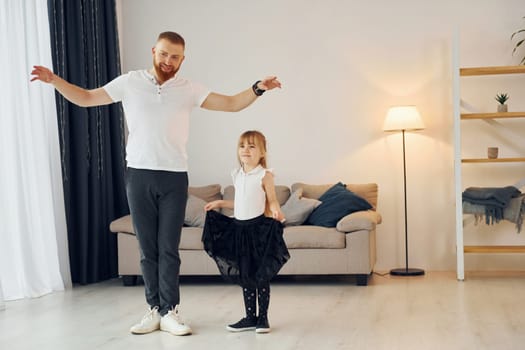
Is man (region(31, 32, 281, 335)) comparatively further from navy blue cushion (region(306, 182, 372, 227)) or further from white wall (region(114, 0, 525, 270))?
white wall (region(114, 0, 525, 270))

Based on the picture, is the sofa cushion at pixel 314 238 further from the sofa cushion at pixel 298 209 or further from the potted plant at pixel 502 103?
the potted plant at pixel 502 103

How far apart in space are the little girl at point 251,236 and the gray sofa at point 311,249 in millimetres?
1527

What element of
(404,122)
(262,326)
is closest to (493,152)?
(404,122)

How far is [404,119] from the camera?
5887 millimetres

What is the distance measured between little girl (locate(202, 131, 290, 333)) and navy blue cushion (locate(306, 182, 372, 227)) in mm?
1645

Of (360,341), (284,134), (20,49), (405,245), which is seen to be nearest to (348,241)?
(405,245)

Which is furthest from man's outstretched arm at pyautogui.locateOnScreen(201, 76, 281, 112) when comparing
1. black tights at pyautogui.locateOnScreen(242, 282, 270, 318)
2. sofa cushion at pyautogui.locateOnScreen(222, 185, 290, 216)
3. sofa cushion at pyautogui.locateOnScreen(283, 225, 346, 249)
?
sofa cushion at pyautogui.locateOnScreen(222, 185, 290, 216)

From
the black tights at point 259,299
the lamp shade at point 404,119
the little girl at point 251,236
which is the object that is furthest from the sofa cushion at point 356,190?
the black tights at point 259,299

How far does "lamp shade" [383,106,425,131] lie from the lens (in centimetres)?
587

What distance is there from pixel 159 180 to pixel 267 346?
956 mm

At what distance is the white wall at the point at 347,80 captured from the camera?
6176mm

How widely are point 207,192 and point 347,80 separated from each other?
1.48 m

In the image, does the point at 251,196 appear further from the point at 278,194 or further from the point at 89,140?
the point at 89,140

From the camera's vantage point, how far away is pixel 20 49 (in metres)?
5.18
